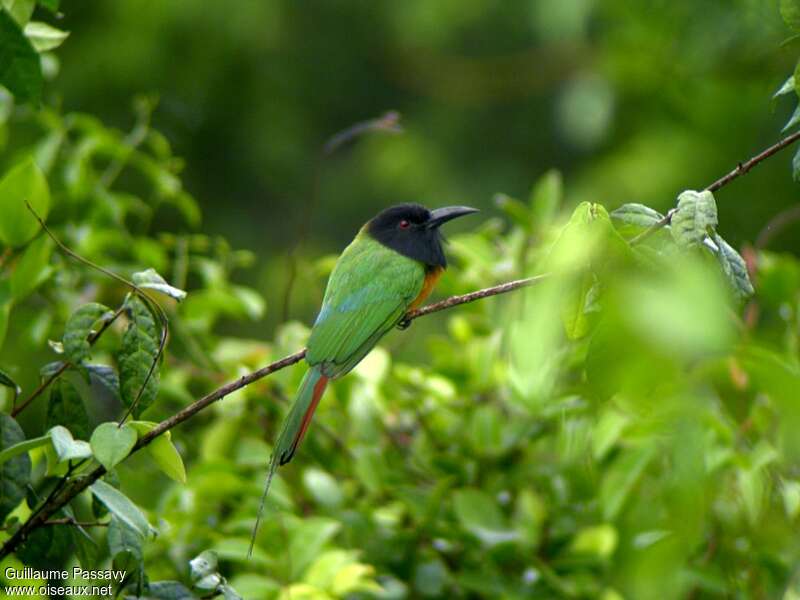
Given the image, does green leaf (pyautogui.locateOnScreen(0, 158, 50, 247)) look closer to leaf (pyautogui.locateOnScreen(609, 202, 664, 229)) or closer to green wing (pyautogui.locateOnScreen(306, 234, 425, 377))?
green wing (pyautogui.locateOnScreen(306, 234, 425, 377))

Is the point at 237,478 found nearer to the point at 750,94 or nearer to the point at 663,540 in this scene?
the point at 663,540

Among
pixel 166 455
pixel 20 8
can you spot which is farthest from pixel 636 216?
pixel 20 8

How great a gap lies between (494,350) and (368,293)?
362 mm

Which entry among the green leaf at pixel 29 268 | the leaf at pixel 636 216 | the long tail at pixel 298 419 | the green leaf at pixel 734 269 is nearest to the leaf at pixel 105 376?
the long tail at pixel 298 419

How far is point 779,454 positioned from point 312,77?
833 centimetres

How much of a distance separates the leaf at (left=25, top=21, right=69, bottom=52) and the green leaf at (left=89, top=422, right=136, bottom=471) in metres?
0.79

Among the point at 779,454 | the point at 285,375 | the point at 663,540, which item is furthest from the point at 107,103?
the point at 663,540

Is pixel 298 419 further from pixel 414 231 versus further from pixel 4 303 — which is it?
pixel 414 231

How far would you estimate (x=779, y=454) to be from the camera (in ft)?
7.38

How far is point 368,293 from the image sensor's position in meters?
2.64

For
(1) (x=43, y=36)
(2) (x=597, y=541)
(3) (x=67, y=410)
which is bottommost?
(2) (x=597, y=541)

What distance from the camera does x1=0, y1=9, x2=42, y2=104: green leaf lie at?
5.11 feet

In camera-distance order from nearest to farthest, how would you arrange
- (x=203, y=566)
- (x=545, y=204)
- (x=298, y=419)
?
(x=203, y=566) < (x=298, y=419) < (x=545, y=204)

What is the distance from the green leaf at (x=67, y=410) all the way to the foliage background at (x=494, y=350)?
93 millimetres
